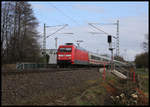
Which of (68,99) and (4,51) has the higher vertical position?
(4,51)

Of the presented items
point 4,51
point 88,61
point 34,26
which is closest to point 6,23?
point 4,51

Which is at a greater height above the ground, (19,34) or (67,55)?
(19,34)

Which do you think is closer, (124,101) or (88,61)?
(124,101)

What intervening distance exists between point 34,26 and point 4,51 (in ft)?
36.1

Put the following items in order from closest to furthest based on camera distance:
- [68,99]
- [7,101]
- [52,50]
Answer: [7,101], [68,99], [52,50]

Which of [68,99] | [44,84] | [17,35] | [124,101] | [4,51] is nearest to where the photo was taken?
[68,99]

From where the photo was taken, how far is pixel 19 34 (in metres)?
34.5

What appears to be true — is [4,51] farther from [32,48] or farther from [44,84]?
[44,84]

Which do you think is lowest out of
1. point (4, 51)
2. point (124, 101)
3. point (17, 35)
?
point (124, 101)

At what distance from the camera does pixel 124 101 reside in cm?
1120

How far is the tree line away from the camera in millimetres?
29203

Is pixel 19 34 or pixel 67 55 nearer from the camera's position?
pixel 67 55

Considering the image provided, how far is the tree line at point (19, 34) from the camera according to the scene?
29.2m

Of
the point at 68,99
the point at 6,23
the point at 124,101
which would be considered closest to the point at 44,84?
the point at 68,99
